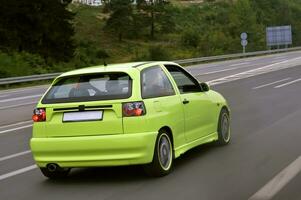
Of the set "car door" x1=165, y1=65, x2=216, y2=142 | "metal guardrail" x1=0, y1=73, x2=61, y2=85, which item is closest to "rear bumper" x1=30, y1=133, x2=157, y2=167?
"car door" x1=165, y1=65, x2=216, y2=142

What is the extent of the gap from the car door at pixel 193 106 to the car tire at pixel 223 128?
0.91ft

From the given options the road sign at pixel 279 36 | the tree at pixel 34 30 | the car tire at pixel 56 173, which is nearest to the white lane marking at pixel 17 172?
the car tire at pixel 56 173

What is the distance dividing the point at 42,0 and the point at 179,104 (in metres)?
43.1

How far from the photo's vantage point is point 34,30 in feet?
162

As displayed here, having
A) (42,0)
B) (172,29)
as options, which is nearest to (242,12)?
(172,29)

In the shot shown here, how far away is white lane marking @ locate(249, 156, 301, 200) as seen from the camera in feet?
21.5

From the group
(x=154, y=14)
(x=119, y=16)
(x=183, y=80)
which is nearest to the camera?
(x=183, y=80)

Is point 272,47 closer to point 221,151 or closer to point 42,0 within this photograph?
point 42,0

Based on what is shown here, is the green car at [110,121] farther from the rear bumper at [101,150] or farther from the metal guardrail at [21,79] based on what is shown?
the metal guardrail at [21,79]

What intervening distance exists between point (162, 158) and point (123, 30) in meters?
60.8

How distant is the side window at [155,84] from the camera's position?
314 inches

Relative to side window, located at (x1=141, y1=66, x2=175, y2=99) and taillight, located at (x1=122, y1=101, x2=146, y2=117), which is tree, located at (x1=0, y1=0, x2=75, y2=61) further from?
taillight, located at (x1=122, y1=101, x2=146, y2=117)

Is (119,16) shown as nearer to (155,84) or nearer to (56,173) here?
(155,84)

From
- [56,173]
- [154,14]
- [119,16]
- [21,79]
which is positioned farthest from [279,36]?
[56,173]
